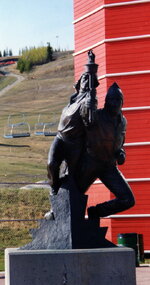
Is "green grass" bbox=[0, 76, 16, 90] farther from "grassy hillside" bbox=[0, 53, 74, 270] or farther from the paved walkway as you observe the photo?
the paved walkway

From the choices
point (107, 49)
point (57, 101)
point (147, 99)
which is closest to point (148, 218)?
point (147, 99)

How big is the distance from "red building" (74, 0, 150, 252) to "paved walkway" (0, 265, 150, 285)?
3.17 meters

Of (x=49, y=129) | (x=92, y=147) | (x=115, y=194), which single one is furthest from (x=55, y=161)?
(x=49, y=129)

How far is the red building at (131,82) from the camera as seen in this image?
23.6 metres

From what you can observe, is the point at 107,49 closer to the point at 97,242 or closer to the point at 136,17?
the point at 136,17

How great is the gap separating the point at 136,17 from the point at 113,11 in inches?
29.6

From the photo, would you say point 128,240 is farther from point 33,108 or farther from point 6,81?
point 6,81

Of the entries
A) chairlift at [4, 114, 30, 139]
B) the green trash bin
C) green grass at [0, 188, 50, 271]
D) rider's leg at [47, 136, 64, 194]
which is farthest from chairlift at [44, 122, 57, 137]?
rider's leg at [47, 136, 64, 194]

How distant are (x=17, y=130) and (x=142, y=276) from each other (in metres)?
63.2

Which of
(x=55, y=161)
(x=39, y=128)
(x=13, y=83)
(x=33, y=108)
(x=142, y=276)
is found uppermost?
(x=13, y=83)

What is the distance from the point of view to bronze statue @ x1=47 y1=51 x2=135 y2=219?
11.1 m

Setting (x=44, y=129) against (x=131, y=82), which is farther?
(x=44, y=129)

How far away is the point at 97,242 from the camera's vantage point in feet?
36.1

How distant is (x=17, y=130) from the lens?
80.3 meters
